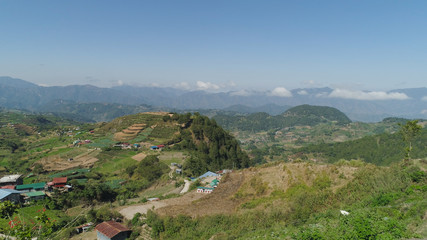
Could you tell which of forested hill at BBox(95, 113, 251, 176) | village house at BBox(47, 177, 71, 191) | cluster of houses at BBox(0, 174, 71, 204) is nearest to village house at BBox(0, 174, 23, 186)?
cluster of houses at BBox(0, 174, 71, 204)

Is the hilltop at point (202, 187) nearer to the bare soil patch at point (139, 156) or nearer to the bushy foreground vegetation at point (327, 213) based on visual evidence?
the bushy foreground vegetation at point (327, 213)

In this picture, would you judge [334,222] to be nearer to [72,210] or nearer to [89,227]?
[89,227]

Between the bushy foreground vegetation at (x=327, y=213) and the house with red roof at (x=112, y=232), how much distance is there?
206 centimetres

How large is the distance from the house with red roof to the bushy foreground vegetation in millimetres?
2057

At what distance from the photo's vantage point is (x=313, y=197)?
1577 cm

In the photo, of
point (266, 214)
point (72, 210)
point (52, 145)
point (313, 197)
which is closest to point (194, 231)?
point (266, 214)

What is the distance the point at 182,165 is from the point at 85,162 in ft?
63.3

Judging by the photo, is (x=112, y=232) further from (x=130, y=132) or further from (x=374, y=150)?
(x=374, y=150)

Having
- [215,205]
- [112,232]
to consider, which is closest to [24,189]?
[112,232]

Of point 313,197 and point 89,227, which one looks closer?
point 313,197

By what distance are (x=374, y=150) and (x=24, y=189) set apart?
87.3 meters

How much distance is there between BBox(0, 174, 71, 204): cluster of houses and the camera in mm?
29402

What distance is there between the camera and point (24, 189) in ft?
108

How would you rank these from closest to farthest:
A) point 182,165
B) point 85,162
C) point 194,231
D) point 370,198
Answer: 1. point 370,198
2. point 194,231
3. point 182,165
4. point 85,162
